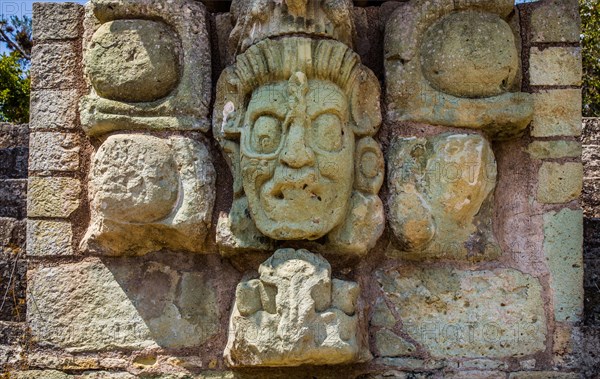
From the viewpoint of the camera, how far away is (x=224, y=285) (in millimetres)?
3562

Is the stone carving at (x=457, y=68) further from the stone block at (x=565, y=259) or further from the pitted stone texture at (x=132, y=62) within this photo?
the pitted stone texture at (x=132, y=62)

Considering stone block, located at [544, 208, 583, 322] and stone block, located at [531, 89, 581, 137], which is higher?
stone block, located at [531, 89, 581, 137]

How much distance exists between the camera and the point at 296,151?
3260 mm

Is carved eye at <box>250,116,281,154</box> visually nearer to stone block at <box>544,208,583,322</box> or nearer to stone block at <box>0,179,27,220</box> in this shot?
stone block at <box>544,208,583,322</box>

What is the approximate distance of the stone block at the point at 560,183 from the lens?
11.6ft

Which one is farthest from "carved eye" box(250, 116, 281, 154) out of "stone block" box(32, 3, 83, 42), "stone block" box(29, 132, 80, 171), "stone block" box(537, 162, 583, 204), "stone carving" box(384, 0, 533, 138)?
"stone block" box(537, 162, 583, 204)

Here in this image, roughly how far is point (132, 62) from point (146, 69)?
0.07 m

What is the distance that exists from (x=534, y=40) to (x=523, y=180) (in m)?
0.60

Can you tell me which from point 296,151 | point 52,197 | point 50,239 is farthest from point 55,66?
point 296,151

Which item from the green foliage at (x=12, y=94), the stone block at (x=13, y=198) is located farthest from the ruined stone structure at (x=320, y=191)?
the green foliage at (x=12, y=94)

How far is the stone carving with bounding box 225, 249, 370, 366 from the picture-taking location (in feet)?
10.5

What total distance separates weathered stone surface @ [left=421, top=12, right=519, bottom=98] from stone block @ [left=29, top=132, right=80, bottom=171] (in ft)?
4.98

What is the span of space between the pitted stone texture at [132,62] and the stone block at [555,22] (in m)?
1.53

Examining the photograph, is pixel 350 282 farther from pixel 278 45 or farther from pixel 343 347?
pixel 278 45
